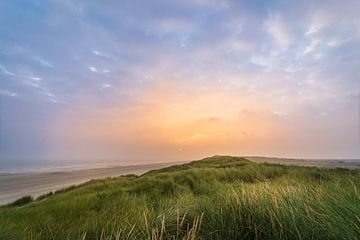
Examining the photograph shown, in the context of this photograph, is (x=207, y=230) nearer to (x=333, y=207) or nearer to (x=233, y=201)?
(x=233, y=201)

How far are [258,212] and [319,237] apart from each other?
1163mm

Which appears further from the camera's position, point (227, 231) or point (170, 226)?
point (170, 226)

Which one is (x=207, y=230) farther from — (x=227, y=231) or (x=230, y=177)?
(x=230, y=177)

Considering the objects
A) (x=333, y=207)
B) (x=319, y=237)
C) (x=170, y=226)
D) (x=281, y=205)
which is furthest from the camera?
(x=170, y=226)

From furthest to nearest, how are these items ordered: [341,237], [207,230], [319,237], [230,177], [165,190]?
[230,177]
[165,190]
[207,230]
[319,237]
[341,237]

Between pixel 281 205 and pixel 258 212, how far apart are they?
0.33m

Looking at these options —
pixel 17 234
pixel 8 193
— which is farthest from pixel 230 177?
pixel 8 193

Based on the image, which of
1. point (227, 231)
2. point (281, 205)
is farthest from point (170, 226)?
point (281, 205)

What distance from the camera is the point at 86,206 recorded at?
302 inches

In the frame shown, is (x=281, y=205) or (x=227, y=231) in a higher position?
(x=281, y=205)

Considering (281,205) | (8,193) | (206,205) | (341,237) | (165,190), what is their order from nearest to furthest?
(341,237), (281,205), (206,205), (165,190), (8,193)

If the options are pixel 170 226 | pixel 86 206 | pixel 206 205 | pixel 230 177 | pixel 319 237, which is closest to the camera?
pixel 319 237

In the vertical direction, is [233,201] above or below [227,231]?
above

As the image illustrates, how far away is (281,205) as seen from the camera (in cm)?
398
